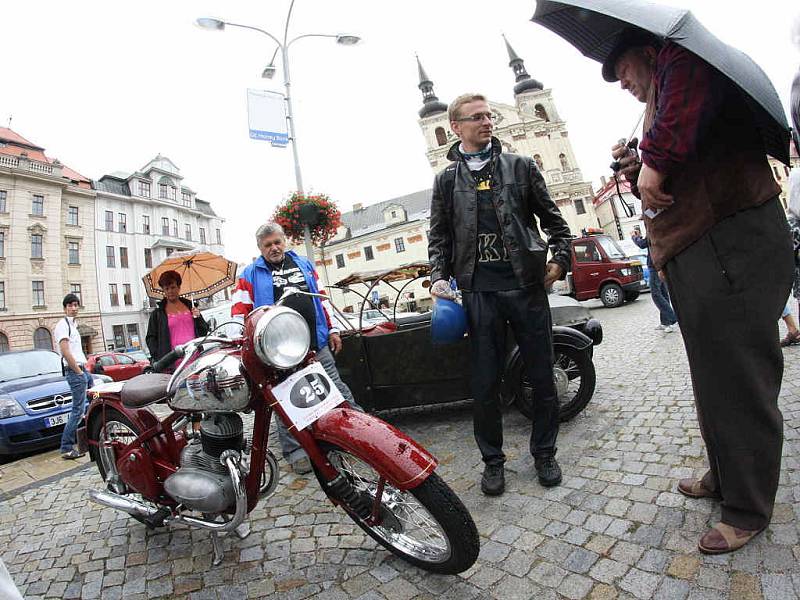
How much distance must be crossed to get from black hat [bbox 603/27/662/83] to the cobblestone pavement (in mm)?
1921

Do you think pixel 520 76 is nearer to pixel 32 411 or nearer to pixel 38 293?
pixel 38 293

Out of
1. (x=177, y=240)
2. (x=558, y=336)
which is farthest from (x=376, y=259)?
(x=558, y=336)

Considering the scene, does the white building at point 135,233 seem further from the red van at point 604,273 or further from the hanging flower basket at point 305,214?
the red van at point 604,273

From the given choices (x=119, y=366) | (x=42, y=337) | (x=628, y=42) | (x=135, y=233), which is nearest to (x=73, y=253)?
(x=135, y=233)

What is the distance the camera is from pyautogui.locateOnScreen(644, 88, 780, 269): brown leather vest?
4.92ft

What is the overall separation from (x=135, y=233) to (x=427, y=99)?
36.0m

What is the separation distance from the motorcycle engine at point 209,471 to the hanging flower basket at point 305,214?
5591 millimetres

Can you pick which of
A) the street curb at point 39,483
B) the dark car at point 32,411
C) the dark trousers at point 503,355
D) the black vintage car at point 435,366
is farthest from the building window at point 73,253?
the dark trousers at point 503,355

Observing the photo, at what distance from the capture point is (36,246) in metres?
31.2

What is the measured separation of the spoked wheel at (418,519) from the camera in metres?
1.59

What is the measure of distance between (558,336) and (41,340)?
124 feet

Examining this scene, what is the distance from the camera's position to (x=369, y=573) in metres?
1.86

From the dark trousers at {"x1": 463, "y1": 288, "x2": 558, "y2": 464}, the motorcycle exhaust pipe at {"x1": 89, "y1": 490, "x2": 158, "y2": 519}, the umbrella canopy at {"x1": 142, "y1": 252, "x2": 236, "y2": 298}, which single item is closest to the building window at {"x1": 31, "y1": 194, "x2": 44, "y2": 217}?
the umbrella canopy at {"x1": 142, "y1": 252, "x2": 236, "y2": 298}

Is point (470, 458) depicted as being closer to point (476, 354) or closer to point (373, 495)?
point (476, 354)
